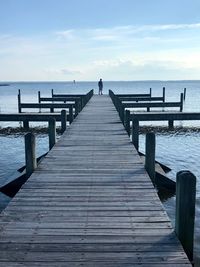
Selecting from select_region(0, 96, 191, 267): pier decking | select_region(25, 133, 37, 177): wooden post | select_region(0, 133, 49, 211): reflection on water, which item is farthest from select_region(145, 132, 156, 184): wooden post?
select_region(0, 133, 49, 211): reflection on water

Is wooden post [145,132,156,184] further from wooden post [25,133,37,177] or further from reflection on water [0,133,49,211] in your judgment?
reflection on water [0,133,49,211]

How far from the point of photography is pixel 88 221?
18.3 ft

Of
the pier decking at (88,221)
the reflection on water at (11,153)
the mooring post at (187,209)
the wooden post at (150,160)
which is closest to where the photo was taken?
the pier decking at (88,221)

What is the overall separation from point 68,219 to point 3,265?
59.6 inches

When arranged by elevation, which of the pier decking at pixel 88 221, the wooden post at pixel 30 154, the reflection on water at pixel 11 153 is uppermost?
the wooden post at pixel 30 154

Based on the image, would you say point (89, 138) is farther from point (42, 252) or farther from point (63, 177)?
point (42, 252)

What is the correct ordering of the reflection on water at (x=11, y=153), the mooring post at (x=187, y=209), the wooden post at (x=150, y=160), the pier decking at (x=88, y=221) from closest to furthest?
the pier decking at (x=88, y=221), the mooring post at (x=187, y=209), the wooden post at (x=150, y=160), the reflection on water at (x=11, y=153)

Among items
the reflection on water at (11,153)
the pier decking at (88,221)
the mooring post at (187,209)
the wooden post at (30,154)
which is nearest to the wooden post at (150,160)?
A: the pier decking at (88,221)

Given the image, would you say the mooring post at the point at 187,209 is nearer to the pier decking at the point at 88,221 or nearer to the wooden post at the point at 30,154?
the pier decking at the point at 88,221

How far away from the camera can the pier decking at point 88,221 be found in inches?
178

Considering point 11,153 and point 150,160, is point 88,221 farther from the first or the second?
point 11,153

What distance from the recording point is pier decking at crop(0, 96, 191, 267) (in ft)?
14.9

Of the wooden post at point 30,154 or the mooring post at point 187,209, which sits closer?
the mooring post at point 187,209

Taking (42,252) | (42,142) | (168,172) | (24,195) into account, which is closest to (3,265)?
(42,252)
